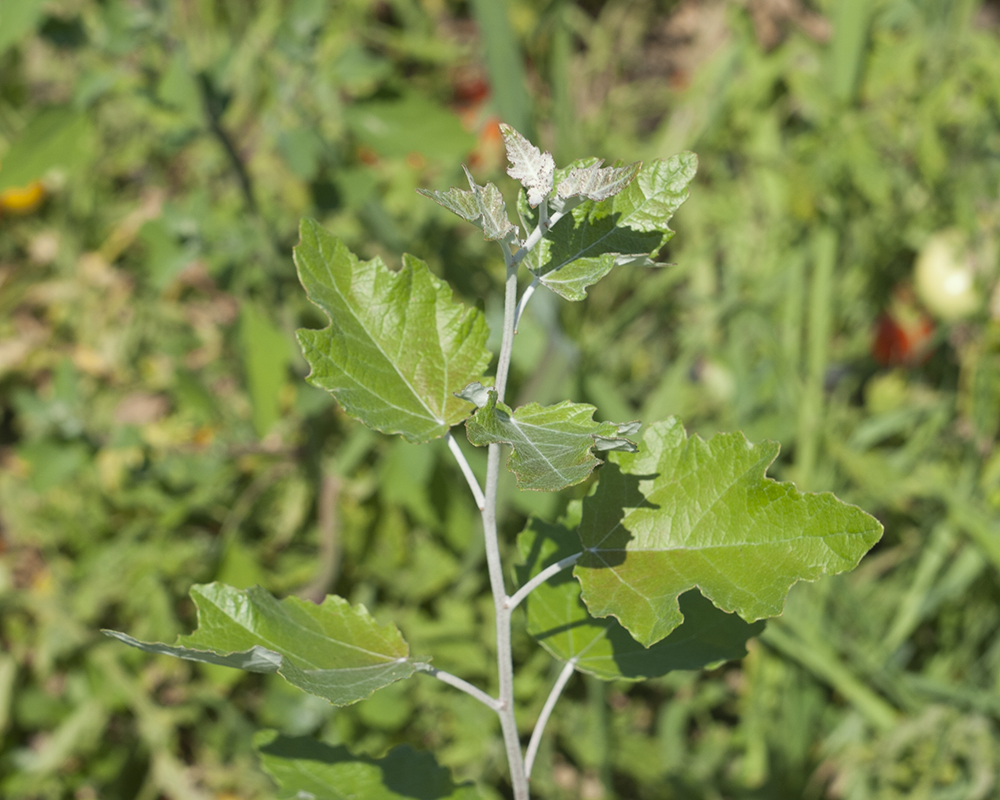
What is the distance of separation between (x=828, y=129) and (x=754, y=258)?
35 cm

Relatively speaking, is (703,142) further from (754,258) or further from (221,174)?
(221,174)

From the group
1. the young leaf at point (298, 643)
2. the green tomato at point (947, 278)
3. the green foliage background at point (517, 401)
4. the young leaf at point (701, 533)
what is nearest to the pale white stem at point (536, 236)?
the young leaf at point (701, 533)

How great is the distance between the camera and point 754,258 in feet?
6.30

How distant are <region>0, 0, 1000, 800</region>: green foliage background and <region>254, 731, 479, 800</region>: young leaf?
680mm

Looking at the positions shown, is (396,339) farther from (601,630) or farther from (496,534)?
(601,630)

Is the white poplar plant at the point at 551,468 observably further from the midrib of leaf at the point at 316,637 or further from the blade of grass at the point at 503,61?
the blade of grass at the point at 503,61

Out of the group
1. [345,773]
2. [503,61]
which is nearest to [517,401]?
[503,61]

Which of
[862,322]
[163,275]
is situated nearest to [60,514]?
[163,275]

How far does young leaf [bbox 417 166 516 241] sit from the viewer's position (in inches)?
19.6

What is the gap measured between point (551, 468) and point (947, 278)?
150 cm

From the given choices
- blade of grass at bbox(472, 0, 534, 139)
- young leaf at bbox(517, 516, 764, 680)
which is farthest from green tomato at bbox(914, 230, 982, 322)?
young leaf at bbox(517, 516, 764, 680)

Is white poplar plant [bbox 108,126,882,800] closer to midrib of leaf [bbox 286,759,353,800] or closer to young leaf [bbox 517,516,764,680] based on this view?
young leaf [bbox 517,516,764,680]

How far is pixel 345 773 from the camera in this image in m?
0.70

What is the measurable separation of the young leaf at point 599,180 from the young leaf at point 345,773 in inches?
18.8
